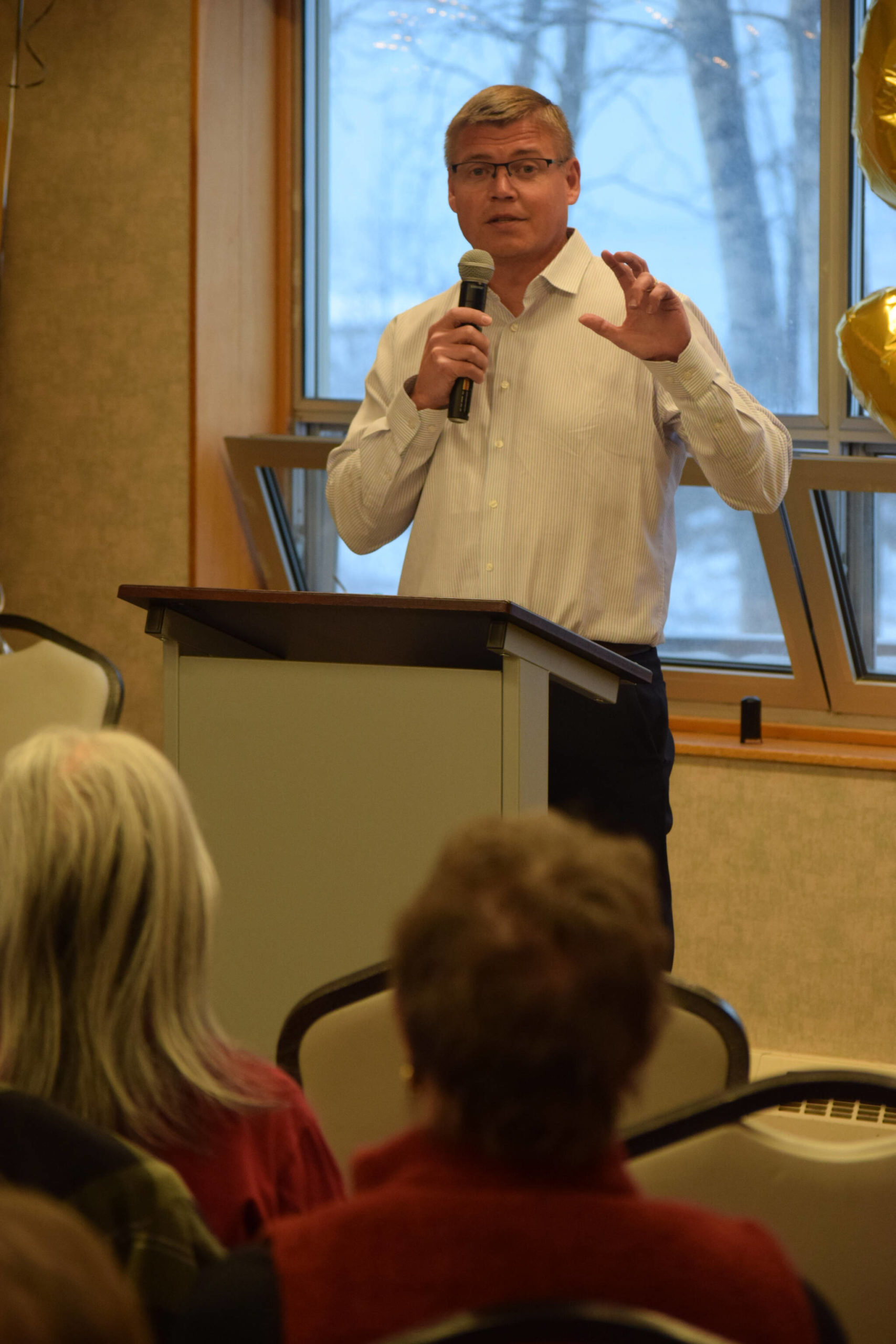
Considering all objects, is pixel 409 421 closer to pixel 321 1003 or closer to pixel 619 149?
pixel 321 1003

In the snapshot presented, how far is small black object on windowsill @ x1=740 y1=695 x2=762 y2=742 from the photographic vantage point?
3.36 metres

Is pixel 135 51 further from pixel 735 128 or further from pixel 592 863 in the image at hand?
pixel 592 863

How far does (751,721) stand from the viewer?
132 inches

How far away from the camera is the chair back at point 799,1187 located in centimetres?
95

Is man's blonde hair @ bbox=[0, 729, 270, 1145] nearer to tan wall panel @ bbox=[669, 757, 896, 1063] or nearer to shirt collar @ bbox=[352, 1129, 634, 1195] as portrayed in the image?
shirt collar @ bbox=[352, 1129, 634, 1195]

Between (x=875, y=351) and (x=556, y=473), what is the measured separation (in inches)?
25.6

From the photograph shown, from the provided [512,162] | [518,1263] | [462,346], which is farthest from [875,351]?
[518,1263]

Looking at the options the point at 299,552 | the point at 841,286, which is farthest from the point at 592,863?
the point at 299,552

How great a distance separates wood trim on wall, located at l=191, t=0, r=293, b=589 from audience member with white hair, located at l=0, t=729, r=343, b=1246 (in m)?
2.75

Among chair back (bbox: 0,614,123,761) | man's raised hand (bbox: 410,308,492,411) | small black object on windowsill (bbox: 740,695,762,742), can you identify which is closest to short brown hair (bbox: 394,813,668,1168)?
man's raised hand (bbox: 410,308,492,411)

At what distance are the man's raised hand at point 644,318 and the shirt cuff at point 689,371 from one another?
0.01 meters

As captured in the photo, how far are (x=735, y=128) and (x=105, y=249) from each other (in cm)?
163

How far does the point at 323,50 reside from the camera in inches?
153

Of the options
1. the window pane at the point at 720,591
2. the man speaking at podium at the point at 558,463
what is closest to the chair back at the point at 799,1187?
the man speaking at podium at the point at 558,463
